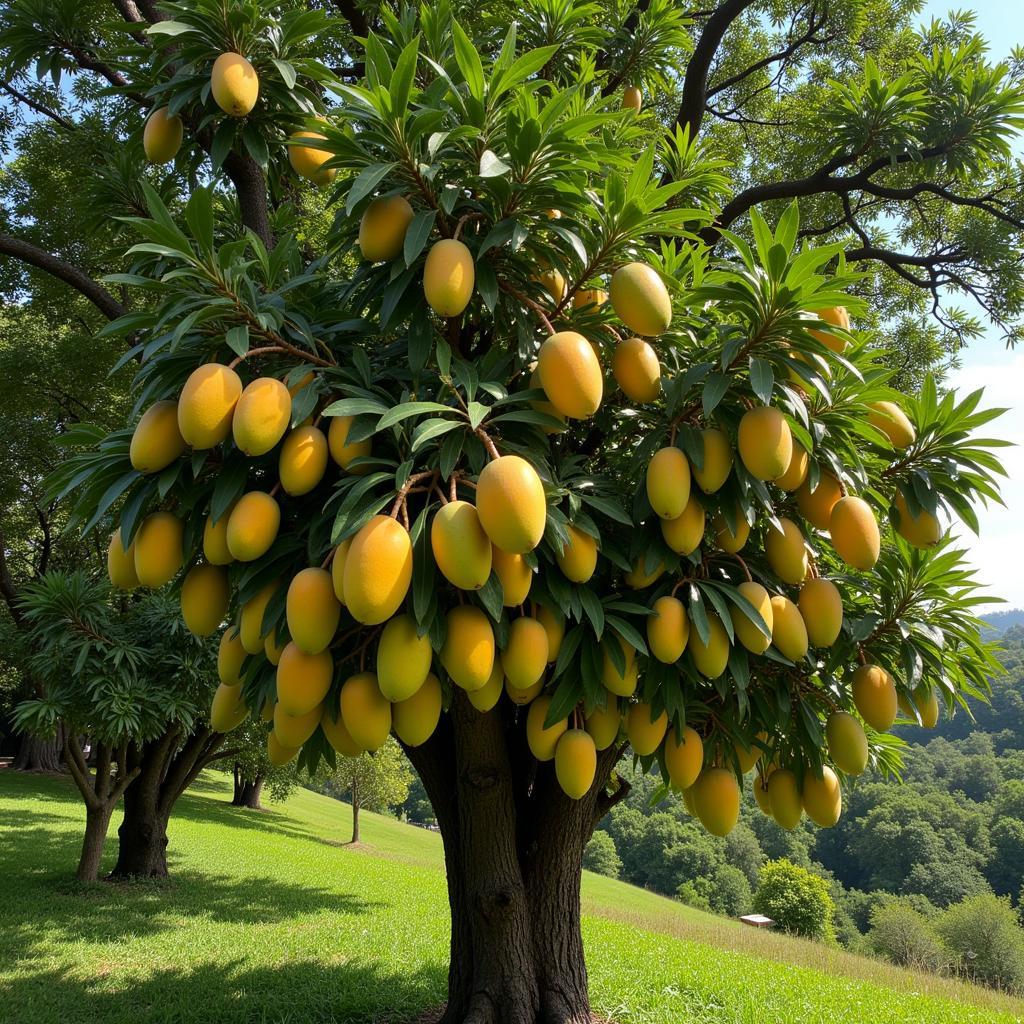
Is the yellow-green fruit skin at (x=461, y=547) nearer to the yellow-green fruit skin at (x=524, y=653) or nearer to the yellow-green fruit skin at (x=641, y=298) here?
the yellow-green fruit skin at (x=524, y=653)

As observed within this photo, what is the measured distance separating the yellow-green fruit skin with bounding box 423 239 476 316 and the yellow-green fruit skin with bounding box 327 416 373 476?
0.37 metres

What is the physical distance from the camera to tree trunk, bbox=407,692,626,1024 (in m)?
3.05

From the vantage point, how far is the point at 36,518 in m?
12.1

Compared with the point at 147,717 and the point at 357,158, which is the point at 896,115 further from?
the point at 147,717

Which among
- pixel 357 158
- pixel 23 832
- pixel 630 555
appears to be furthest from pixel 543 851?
pixel 23 832

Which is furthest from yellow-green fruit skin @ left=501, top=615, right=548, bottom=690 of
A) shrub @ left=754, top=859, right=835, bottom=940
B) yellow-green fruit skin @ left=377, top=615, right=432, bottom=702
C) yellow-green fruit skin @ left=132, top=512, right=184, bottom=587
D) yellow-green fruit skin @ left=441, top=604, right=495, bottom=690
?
shrub @ left=754, top=859, right=835, bottom=940

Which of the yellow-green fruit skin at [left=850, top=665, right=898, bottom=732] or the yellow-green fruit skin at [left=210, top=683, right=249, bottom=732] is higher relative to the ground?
the yellow-green fruit skin at [left=850, top=665, right=898, bottom=732]

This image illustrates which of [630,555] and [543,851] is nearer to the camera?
[630,555]

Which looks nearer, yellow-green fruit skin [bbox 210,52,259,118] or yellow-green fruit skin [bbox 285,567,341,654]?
yellow-green fruit skin [bbox 285,567,341,654]

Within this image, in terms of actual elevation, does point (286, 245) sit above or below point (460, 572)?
above

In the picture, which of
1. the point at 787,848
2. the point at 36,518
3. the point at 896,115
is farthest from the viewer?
the point at 787,848

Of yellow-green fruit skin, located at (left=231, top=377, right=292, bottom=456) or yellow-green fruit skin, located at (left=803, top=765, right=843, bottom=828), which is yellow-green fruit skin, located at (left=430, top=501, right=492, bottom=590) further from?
yellow-green fruit skin, located at (left=803, top=765, right=843, bottom=828)

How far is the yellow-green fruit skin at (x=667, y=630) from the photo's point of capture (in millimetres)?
1975

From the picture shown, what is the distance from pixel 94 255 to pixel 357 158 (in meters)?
8.12
